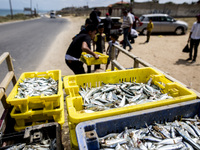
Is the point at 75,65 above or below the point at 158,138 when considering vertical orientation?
above

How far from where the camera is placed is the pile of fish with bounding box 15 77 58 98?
2720 millimetres

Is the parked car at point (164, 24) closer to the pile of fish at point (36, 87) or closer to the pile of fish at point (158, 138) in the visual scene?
the pile of fish at point (36, 87)

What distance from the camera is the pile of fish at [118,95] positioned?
2.24 metres

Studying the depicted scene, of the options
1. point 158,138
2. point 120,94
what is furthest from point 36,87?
point 158,138

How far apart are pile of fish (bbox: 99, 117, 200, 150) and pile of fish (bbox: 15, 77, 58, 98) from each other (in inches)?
64.4

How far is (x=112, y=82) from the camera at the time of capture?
2.90 metres

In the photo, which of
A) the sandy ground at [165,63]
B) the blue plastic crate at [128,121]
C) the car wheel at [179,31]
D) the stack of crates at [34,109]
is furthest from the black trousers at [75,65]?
the car wheel at [179,31]

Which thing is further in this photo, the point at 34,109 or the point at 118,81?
the point at 118,81

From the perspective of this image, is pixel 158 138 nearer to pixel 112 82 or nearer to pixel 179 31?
pixel 112 82

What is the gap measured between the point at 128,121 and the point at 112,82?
123 cm

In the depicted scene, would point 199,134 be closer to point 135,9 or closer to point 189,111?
point 189,111

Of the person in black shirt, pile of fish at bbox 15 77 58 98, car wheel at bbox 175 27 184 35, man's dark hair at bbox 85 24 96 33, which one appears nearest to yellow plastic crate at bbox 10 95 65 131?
pile of fish at bbox 15 77 58 98

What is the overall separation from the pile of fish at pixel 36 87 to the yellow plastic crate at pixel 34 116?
0.37 m

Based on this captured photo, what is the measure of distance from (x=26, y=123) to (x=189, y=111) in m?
2.63
